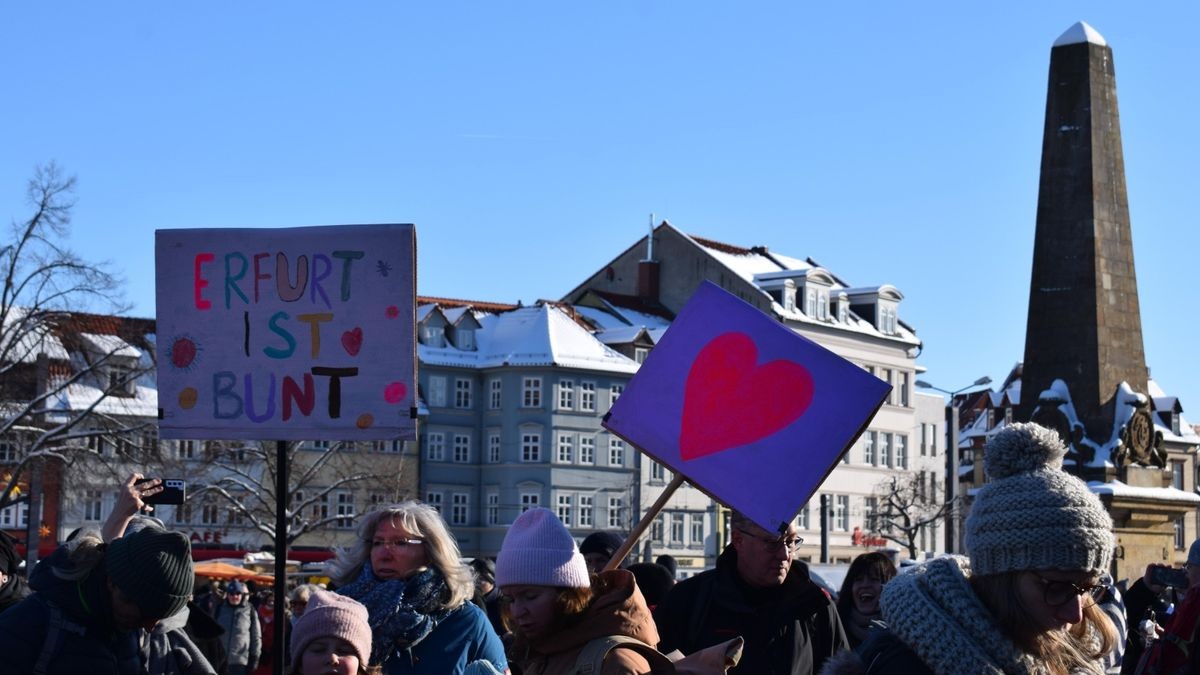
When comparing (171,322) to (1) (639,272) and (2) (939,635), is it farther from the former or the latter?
(1) (639,272)

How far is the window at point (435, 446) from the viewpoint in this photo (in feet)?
248

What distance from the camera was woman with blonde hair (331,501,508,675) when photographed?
6.23 metres

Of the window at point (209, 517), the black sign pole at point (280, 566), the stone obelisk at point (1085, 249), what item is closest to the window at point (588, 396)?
the window at point (209, 517)

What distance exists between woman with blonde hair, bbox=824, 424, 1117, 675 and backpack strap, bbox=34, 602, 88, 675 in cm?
246

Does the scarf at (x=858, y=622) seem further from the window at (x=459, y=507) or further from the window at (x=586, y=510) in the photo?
the window at (x=586, y=510)

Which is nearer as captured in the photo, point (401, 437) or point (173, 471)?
point (401, 437)

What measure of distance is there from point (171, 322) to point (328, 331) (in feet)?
2.27

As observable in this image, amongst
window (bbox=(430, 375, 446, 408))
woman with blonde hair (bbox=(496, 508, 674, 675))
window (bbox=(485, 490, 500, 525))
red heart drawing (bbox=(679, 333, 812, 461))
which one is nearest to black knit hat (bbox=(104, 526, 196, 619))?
woman with blonde hair (bbox=(496, 508, 674, 675))

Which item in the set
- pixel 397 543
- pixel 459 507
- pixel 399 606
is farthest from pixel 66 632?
pixel 459 507

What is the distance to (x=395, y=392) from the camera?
25.5 ft

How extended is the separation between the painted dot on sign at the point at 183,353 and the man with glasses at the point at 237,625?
30.5ft

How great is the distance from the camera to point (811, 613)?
6.85m

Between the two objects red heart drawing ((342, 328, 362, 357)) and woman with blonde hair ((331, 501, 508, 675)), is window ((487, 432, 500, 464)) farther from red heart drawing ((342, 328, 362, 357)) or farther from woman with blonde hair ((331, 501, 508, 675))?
woman with blonde hair ((331, 501, 508, 675))

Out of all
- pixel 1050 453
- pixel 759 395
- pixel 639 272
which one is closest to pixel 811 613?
pixel 759 395
